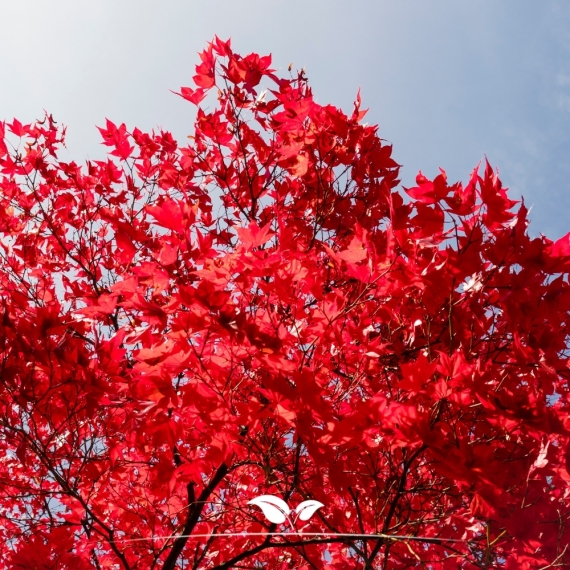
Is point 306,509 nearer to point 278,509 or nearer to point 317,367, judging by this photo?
point 278,509

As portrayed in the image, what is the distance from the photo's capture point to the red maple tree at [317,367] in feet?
6.28

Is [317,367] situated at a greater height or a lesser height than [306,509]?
greater

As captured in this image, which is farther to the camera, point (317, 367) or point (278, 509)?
point (317, 367)

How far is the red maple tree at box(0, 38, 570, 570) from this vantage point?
1.91 m

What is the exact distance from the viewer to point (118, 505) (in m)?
3.20

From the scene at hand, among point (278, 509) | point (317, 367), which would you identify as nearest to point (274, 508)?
point (278, 509)

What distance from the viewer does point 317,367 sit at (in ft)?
7.82

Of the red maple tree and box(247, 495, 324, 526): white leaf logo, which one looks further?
the red maple tree

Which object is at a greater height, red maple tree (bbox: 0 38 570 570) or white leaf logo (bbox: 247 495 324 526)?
red maple tree (bbox: 0 38 570 570)

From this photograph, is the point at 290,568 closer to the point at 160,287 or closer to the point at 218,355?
the point at 218,355

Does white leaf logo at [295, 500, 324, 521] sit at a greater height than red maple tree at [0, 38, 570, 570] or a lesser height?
lesser

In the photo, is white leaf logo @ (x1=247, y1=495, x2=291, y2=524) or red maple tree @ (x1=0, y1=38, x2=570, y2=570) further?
red maple tree @ (x1=0, y1=38, x2=570, y2=570)

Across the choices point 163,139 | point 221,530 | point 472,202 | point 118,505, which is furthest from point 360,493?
point 163,139

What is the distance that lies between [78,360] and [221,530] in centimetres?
177
